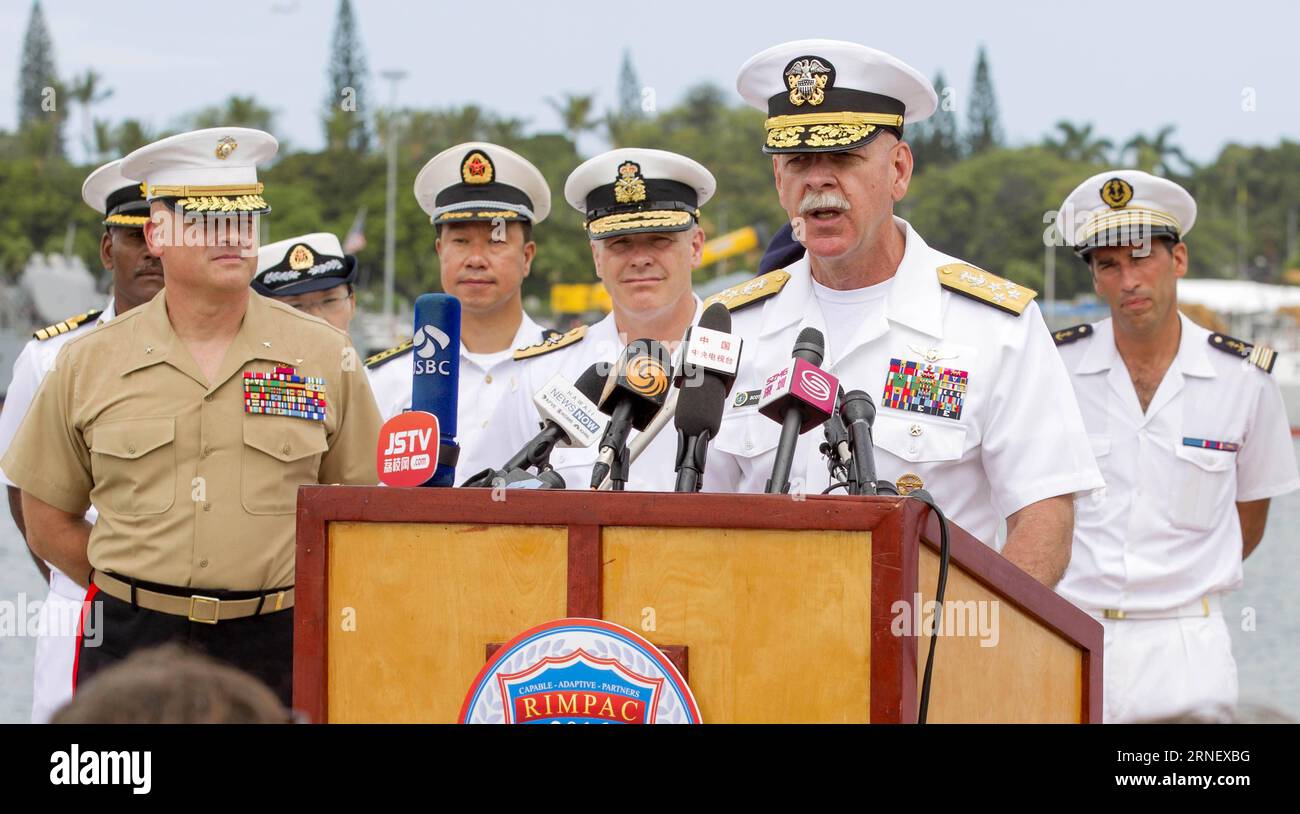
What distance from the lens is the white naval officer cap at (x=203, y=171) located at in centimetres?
411

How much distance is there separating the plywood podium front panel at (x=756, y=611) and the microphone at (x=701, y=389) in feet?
0.98

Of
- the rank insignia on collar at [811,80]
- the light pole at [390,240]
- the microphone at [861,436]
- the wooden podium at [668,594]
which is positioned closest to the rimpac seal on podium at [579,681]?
the wooden podium at [668,594]

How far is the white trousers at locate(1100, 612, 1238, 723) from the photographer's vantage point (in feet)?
16.5

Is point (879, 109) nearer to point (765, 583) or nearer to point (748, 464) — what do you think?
point (748, 464)

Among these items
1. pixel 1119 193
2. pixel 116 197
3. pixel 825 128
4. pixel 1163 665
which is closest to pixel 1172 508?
pixel 1163 665

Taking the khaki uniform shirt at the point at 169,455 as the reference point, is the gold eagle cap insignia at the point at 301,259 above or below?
above

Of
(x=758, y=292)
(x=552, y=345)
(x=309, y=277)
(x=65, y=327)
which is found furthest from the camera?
(x=309, y=277)

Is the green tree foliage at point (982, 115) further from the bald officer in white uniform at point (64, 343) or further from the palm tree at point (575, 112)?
the bald officer in white uniform at point (64, 343)

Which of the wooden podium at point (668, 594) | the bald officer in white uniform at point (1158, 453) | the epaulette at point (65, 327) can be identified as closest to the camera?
the wooden podium at point (668, 594)

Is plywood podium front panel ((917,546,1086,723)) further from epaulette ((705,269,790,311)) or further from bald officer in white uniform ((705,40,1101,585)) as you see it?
epaulette ((705,269,790,311))

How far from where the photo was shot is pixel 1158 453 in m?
5.31

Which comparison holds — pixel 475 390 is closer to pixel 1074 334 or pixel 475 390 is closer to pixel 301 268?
Answer: pixel 301 268

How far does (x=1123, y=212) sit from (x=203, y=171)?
2.97 metres

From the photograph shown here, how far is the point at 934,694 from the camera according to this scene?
2246mm
